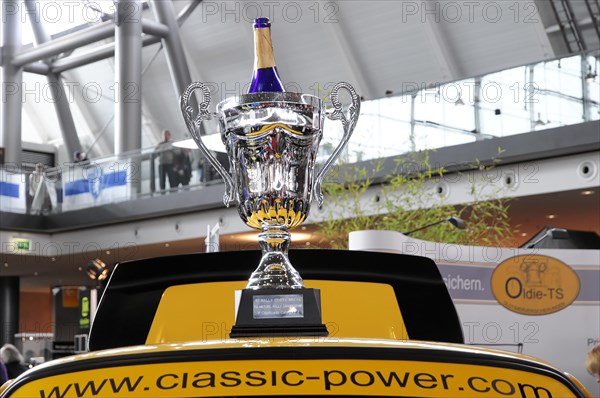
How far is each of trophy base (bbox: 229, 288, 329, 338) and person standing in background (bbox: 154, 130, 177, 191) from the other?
15329 mm

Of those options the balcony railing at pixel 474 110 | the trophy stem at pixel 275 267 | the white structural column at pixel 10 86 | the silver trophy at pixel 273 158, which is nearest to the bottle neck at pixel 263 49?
the silver trophy at pixel 273 158

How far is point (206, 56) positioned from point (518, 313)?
19013 mm

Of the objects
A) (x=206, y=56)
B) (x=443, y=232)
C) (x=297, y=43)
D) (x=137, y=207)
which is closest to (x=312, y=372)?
(x=443, y=232)

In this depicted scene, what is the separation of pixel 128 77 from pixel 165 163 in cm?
393

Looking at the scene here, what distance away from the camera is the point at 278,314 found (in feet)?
5.14

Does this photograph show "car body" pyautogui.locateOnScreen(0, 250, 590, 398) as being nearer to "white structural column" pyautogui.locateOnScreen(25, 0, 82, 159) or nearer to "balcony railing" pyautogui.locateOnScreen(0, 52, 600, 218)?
"balcony railing" pyautogui.locateOnScreen(0, 52, 600, 218)

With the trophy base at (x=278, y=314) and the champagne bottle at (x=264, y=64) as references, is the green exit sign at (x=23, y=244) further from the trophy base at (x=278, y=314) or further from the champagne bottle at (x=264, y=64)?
the trophy base at (x=278, y=314)

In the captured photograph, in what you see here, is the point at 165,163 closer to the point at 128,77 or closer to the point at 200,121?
the point at 128,77

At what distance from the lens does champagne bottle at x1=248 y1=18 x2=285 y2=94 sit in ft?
6.83

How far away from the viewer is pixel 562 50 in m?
19.2

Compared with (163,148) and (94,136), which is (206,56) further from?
(163,148)

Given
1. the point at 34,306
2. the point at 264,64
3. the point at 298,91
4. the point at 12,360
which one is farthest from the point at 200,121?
the point at 34,306

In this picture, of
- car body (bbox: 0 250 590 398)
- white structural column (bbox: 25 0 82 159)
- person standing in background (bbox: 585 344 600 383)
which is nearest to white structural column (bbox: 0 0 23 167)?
white structural column (bbox: 25 0 82 159)

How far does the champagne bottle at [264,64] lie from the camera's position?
2.08 meters
